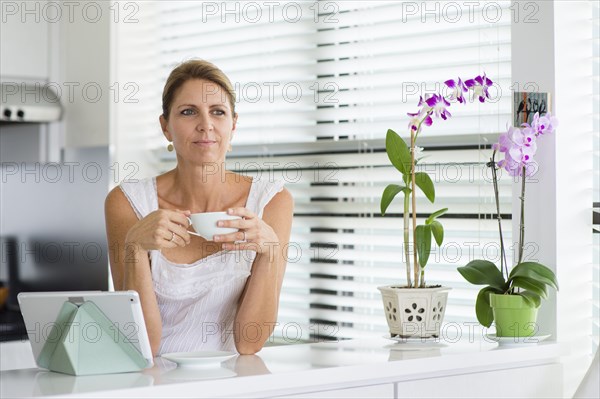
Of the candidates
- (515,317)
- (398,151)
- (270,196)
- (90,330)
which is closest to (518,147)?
(398,151)

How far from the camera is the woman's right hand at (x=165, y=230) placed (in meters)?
1.98

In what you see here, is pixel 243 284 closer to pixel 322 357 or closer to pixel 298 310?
pixel 322 357

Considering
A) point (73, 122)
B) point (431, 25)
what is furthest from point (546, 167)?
point (73, 122)

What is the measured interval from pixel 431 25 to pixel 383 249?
0.71 m

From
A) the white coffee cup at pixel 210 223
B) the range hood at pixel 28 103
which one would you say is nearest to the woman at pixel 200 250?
the white coffee cup at pixel 210 223

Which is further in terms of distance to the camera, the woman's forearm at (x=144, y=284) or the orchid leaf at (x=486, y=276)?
the orchid leaf at (x=486, y=276)

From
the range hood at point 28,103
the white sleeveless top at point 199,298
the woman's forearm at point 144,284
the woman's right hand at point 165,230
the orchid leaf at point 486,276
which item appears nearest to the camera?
the woman's right hand at point 165,230

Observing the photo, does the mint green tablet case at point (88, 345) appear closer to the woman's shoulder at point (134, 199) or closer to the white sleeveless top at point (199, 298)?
the white sleeveless top at point (199, 298)

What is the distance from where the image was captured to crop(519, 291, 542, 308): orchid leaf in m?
2.14

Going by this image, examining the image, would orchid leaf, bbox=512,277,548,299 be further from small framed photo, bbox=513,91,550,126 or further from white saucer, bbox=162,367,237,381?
white saucer, bbox=162,367,237,381

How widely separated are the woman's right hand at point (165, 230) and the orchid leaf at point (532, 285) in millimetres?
781

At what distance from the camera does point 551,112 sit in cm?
230

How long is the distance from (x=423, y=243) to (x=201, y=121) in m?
0.64

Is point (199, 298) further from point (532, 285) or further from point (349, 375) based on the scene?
point (532, 285)
